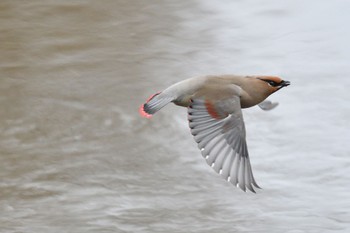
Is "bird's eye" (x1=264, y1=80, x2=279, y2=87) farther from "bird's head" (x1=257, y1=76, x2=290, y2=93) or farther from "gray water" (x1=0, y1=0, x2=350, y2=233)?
"gray water" (x1=0, y1=0, x2=350, y2=233)

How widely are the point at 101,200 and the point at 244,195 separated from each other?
899mm

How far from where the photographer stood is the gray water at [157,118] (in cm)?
673

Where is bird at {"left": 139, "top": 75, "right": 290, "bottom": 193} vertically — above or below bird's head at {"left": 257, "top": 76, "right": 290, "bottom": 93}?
below

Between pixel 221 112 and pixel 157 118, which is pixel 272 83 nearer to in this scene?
pixel 221 112

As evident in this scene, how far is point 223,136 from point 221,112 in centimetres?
13

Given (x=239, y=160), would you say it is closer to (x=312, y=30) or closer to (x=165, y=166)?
(x=165, y=166)

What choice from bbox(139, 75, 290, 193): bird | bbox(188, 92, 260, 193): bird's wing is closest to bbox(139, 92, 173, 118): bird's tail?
bbox(139, 75, 290, 193): bird

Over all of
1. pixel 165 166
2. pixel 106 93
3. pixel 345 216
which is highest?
pixel 106 93

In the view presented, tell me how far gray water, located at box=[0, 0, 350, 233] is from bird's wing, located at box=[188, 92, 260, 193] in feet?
3.15

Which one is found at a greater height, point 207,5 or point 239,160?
point 207,5

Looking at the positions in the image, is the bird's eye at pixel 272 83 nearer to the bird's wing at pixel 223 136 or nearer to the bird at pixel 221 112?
→ the bird at pixel 221 112

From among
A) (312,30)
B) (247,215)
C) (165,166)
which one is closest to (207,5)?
(312,30)

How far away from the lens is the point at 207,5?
31.4 ft

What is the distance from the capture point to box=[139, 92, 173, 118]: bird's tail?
5609 mm
